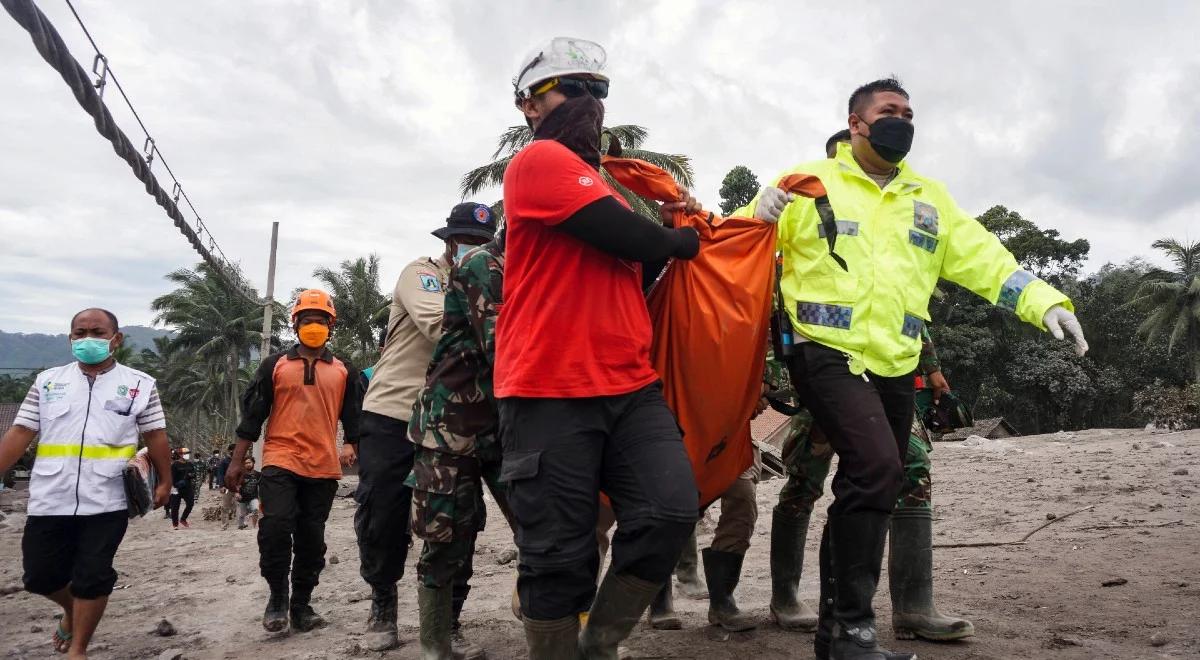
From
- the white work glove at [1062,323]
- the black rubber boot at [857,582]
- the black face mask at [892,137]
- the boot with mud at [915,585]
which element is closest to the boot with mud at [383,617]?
the black rubber boot at [857,582]

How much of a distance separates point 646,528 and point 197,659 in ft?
10.2

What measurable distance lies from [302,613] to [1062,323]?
422 cm

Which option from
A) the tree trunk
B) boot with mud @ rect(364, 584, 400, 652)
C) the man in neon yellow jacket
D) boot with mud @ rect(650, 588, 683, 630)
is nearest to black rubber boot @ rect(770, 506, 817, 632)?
the man in neon yellow jacket

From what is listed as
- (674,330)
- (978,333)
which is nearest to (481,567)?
(674,330)

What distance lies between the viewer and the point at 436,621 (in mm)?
3666

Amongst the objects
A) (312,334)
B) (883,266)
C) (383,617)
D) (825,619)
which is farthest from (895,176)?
(312,334)

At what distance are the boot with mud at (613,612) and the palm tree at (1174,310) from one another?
1615 inches

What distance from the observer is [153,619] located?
18.5 feet

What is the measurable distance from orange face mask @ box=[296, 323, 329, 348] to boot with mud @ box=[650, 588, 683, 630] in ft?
9.09

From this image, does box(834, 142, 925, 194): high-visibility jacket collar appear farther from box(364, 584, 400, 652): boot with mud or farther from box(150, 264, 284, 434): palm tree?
box(150, 264, 284, 434): palm tree

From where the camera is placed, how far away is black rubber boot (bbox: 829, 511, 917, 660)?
9.80 feet

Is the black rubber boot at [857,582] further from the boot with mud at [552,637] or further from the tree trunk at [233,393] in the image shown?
the tree trunk at [233,393]

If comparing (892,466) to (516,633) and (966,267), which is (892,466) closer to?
(966,267)

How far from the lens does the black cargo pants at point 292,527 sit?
492 centimetres
